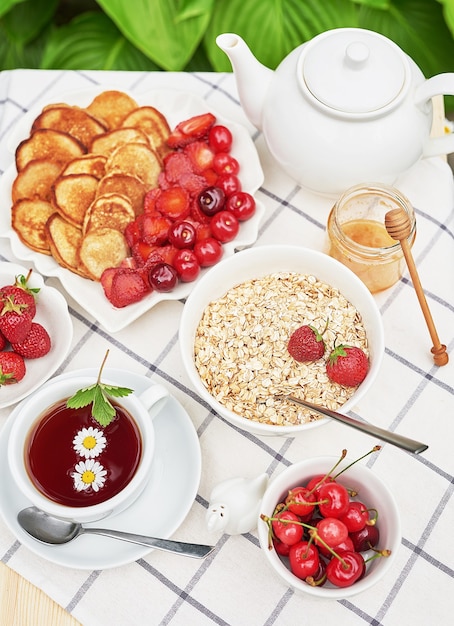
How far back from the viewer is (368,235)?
48.0 inches

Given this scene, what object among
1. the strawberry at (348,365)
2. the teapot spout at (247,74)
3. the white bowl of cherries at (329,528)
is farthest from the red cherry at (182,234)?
the white bowl of cherries at (329,528)

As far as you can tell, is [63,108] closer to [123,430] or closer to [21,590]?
[123,430]

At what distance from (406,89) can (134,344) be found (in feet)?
1.88

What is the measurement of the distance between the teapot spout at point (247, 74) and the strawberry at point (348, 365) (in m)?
0.43

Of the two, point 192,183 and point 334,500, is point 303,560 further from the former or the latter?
point 192,183

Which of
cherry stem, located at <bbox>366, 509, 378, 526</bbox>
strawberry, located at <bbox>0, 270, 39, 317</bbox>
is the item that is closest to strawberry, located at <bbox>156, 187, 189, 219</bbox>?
strawberry, located at <bbox>0, 270, 39, 317</bbox>

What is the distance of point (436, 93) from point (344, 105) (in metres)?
0.14

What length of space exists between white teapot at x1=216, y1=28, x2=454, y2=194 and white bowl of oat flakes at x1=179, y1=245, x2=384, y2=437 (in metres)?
0.16

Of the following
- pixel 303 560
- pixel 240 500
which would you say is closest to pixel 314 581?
pixel 303 560

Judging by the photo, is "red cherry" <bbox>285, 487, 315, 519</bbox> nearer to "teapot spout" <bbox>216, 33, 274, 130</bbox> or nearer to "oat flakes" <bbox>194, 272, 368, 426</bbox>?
"oat flakes" <bbox>194, 272, 368, 426</bbox>

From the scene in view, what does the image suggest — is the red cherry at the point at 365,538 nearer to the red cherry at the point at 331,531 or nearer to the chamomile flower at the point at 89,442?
the red cherry at the point at 331,531

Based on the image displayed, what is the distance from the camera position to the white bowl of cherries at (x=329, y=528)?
922 millimetres

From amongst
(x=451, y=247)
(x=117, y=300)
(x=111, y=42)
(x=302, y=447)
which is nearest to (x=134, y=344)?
(x=117, y=300)

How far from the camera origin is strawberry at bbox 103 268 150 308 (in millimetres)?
1175
